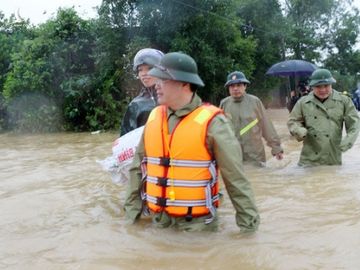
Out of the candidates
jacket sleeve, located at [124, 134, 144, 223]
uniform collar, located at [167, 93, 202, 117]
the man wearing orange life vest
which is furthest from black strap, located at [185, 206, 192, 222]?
uniform collar, located at [167, 93, 202, 117]

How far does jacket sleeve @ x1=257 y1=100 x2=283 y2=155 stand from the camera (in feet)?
23.0

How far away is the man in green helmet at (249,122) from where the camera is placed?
700 centimetres

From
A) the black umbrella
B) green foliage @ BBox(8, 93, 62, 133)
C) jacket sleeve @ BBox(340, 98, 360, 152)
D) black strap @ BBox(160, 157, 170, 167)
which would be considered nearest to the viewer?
black strap @ BBox(160, 157, 170, 167)

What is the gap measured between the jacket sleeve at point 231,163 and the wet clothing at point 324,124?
3.22 m

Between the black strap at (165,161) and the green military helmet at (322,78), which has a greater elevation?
the green military helmet at (322,78)

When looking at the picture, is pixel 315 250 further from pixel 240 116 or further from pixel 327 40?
pixel 327 40

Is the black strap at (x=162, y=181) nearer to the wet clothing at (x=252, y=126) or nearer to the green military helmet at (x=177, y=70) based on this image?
the green military helmet at (x=177, y=70)

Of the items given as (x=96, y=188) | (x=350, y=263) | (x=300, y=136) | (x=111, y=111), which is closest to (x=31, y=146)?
(x=111, y=111)

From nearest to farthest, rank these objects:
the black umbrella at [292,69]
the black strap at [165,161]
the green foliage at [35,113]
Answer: the black strap at [165,161] → the black umbrella at [292,69] → the green foliage at [35,113]

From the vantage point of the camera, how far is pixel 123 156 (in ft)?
14.3

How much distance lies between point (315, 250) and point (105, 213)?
2138 millimetres

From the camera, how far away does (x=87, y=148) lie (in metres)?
11.9

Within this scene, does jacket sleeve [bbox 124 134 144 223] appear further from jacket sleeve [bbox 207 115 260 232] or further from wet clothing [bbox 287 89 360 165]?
wet clothing [bbox 287 89 360 165]

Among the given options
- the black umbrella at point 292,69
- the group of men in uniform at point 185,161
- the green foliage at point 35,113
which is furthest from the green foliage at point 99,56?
the group of men in uniform at point 185,161
